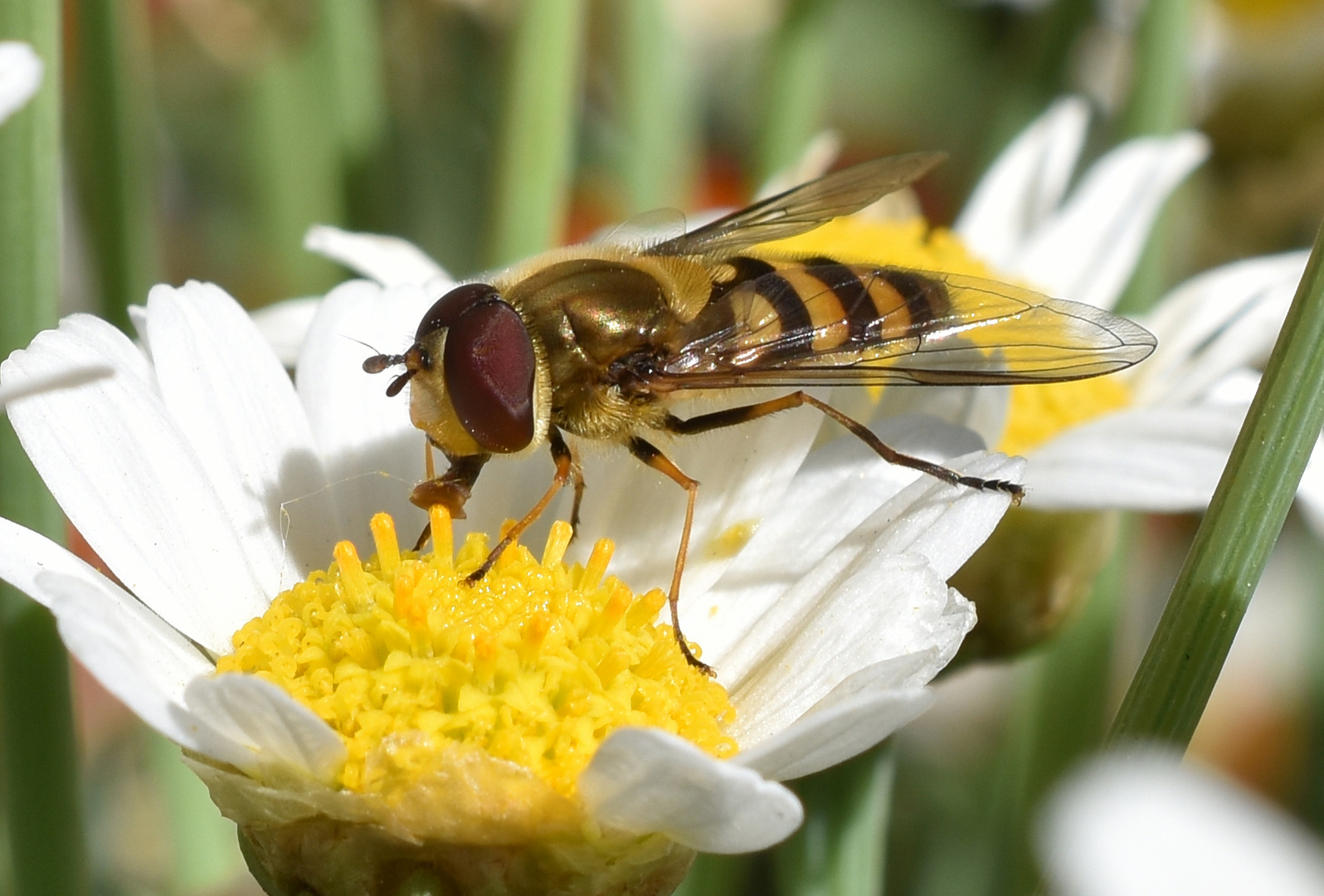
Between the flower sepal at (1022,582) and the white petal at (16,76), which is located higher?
the white petal at (16,76)

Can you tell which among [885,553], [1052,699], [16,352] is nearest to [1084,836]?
[885,553]

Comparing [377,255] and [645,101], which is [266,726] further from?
[645,101]

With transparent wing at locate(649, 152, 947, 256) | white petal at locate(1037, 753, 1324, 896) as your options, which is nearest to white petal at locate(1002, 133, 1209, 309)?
transparent wing at locate(649, 152, 947, 256)

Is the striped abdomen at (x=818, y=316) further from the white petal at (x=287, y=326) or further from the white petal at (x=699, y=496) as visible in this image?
the white petal at (x=287, y=326)

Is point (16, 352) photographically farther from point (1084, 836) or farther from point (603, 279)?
point (1084, 836)

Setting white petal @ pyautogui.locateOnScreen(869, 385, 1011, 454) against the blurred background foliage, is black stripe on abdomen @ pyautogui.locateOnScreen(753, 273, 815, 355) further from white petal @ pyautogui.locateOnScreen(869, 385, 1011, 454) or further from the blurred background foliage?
the blurred background foliage

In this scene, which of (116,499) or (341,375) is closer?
(116,499)

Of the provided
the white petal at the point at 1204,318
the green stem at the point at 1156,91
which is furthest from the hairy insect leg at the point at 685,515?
the green stem at the point at 1156,91
